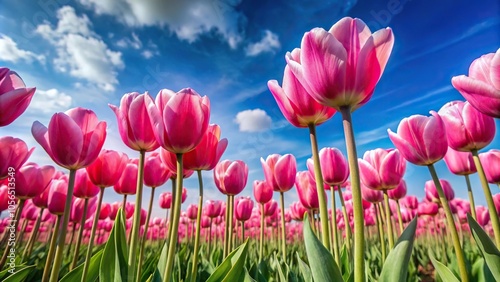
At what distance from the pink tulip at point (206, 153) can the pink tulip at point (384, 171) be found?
1067 millimetres

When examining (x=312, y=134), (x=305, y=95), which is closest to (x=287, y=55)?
(x=305, y=95)

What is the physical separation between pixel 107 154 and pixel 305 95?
120 centimetres

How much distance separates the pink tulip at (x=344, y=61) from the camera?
879mm

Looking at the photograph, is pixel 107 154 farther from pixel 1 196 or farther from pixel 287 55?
pixel 1 196

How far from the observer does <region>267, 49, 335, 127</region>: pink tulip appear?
1.16m

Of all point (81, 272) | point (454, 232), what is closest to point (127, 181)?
point (81, 272)

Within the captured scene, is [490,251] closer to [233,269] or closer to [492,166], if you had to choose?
[233,269]

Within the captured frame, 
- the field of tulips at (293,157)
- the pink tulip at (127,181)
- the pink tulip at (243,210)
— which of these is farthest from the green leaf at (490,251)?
the pink tulip at (243,210)

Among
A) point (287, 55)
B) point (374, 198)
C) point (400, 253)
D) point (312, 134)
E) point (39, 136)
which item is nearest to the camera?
point (400, 253)

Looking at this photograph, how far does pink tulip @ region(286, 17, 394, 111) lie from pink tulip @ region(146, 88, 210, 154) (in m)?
0.48

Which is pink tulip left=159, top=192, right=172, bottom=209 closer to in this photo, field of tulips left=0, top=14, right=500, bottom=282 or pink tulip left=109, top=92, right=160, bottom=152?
field of tulips left=0, top=14, right=500, bottom=282

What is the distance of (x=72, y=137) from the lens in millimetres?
1298

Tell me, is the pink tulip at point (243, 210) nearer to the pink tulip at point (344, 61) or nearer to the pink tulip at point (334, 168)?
the pink tulip at point (334, 168)

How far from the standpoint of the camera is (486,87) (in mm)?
1122
